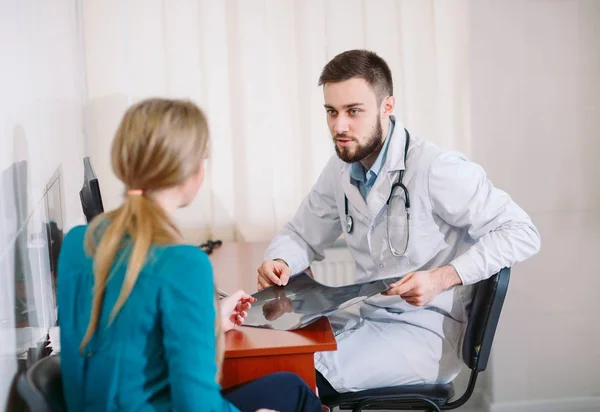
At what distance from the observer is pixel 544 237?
263cm

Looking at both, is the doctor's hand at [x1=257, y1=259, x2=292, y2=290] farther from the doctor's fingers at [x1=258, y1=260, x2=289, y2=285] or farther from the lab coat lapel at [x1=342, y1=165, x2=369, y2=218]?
the lab coat lapel at [x1=342, y1=165, x2=369, y2=218]

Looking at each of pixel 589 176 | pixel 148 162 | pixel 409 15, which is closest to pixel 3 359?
pixel 148 162

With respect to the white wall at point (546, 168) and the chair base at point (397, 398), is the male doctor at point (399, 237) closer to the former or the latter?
the chair base at point (397, 398)

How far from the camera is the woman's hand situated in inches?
54.6

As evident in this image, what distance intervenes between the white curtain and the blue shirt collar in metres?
0.80

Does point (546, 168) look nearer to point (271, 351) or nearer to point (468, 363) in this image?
point (468, 363)

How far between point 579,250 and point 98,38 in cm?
201

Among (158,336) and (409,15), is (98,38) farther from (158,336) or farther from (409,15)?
(158,336)

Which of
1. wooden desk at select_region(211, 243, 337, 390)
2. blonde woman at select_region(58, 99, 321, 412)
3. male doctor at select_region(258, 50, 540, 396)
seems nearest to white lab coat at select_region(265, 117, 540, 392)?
male doctor at select_region(258, 50, 540, 396)

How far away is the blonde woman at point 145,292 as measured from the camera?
0.96 meters

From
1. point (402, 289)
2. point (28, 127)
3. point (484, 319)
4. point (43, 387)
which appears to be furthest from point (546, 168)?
point (43, 387)

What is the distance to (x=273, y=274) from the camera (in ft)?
5.65

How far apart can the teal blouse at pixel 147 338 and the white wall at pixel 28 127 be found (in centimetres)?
10

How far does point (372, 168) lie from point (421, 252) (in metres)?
0.26
